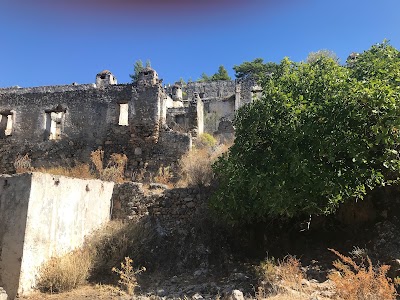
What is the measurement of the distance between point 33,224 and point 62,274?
1.21 m

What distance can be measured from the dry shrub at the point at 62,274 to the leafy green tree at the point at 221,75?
133ft

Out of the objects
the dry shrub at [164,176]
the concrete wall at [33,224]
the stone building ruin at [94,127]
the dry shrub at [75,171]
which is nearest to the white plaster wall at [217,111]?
the stone building ruin at [94,127]

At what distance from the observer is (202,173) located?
11.7 meters

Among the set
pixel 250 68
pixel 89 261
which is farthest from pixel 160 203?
pixel 250 68

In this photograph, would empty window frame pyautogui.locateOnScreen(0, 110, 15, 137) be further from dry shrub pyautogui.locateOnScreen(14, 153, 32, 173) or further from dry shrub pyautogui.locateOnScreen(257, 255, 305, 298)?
dry shrub pyautogui.locateOnScreen(257, 255, 305, 298)

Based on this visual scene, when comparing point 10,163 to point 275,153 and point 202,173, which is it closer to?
point 202,173

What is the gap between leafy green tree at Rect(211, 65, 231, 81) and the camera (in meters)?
47.7

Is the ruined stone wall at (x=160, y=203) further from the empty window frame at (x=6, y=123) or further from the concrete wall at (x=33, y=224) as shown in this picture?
the empty window frame at (x=6, y=123)

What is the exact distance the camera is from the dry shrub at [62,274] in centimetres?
789

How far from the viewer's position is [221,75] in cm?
4847

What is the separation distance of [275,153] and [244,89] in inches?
846

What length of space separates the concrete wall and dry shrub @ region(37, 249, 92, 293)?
17cm

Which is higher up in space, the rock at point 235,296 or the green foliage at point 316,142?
the green foliage at point 316,142

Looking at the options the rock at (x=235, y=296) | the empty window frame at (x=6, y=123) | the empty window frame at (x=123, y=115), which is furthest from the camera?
the empty window frame at (x=6, y=123)
